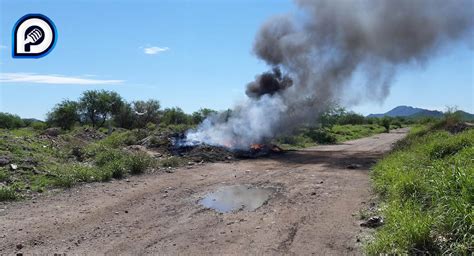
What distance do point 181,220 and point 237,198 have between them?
240 cm

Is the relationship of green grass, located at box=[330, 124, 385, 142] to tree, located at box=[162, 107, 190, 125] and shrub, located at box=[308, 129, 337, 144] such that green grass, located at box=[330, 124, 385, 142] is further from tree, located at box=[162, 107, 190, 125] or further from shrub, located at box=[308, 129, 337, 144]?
tree, located at box=[162, 107, 190, 125]

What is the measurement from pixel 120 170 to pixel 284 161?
24.1ft

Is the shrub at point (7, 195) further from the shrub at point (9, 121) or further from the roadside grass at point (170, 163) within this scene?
the shrub at point (9, 121)

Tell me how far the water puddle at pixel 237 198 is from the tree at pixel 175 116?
40314 millimetres

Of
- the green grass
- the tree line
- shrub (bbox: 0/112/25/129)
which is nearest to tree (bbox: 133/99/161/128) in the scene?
the tree line

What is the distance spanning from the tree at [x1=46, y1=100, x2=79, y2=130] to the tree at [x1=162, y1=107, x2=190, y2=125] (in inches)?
414

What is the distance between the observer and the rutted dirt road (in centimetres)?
625

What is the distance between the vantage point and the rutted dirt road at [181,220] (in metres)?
6.25

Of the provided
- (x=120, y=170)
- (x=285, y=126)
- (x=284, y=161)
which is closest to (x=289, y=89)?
(x=285, y=126)

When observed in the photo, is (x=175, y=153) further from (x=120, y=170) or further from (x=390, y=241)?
(x=390, y=241)

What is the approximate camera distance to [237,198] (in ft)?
32.7

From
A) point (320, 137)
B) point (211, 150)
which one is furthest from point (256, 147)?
point (320, 137)

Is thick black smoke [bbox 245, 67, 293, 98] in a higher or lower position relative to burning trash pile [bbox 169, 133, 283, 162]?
higher

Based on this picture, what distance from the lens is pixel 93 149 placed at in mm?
16266
